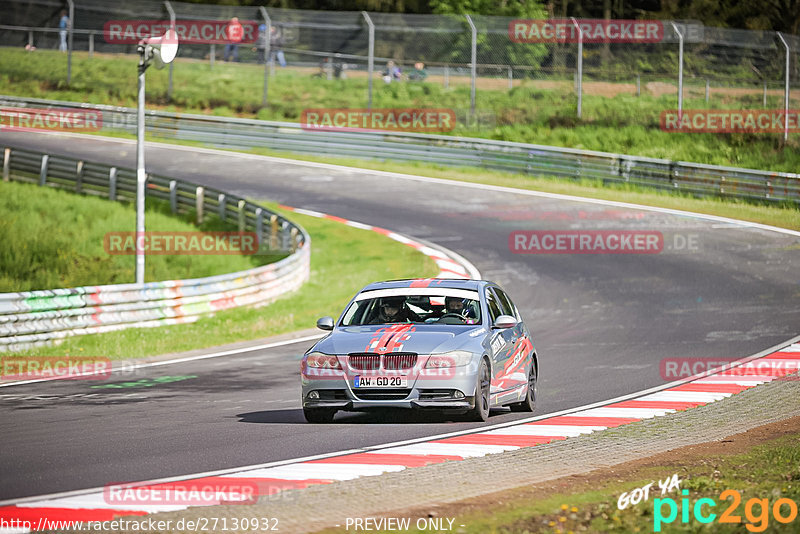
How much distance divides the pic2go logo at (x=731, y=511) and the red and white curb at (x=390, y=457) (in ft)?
8.33

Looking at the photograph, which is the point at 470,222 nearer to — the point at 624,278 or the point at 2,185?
the point at 624,278

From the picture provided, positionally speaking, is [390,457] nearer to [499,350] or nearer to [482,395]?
[482,395]

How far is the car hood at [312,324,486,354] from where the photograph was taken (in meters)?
10.8

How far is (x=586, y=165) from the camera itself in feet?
117

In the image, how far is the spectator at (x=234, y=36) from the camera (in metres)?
42.6

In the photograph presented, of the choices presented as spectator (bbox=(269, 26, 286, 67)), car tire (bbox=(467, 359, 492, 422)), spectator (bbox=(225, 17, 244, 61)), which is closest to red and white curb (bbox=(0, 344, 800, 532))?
car tire (bbox=(467, 359, 492, 422))

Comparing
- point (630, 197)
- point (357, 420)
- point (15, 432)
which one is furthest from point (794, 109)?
point (15, 432)

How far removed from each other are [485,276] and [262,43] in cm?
2253

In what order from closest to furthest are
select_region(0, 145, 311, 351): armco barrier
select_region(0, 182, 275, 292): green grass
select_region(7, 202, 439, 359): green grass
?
select_region(0, 145, 311, 351): armco barrier → select_region(7, 202, 439, 359): green grass → select_region(0, 182, 275, 292): green grass

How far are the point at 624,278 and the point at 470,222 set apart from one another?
23.9 feet

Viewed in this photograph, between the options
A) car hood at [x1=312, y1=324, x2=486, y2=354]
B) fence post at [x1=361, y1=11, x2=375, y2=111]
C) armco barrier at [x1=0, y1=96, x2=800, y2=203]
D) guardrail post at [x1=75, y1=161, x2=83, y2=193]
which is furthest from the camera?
fence post at [x1=361, y1=11, x2=375, y2=111]

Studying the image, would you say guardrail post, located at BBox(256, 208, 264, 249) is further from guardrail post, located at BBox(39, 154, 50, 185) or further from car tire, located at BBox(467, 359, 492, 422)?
car tire, located at BBox(467, 359, 492, 422)

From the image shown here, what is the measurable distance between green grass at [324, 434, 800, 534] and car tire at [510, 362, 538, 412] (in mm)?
3554

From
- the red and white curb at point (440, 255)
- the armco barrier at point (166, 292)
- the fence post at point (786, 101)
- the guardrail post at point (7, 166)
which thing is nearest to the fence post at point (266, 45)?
the armco barrier at point (166, 292)
